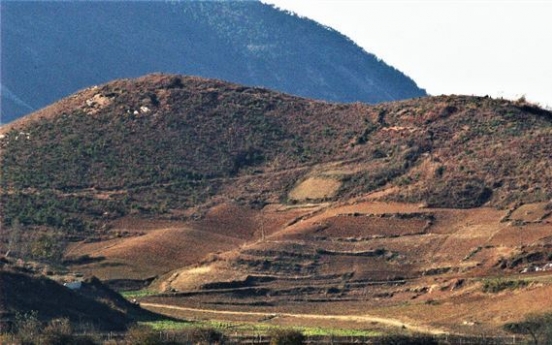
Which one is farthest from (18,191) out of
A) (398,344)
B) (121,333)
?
(398,344)

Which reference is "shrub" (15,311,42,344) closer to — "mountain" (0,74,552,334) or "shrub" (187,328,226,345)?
"shrub" (187,328,226,345)

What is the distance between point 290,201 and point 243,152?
35.2 ft

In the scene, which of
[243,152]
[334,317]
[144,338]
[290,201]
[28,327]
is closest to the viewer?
[144,338]

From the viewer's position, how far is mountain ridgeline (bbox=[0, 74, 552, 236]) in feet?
339

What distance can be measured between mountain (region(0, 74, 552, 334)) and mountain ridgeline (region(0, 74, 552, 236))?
6.5 inches

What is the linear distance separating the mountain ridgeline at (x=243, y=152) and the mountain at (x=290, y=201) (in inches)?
6.5

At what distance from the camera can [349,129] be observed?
118250 millimetres

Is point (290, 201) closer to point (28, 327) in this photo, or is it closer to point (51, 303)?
point (51, 303)

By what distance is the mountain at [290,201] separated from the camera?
85.8m

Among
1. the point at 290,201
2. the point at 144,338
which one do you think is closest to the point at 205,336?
the point at 144,338

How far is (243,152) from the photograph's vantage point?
117 meters

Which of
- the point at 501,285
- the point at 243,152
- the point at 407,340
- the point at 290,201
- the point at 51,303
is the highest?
the point at 243,152

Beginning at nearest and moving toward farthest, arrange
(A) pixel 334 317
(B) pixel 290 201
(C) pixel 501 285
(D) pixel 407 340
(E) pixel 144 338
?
1. (E) pixel 144 338
2. (D) pixel 407 340
3. (A) pixel 334 317
4. (C) pixel 501 285
5. (B) pixel 290 201

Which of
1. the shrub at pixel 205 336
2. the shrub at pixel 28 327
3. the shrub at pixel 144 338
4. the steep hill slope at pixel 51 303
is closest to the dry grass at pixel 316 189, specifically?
the steep hill slope at pixel 51 303
